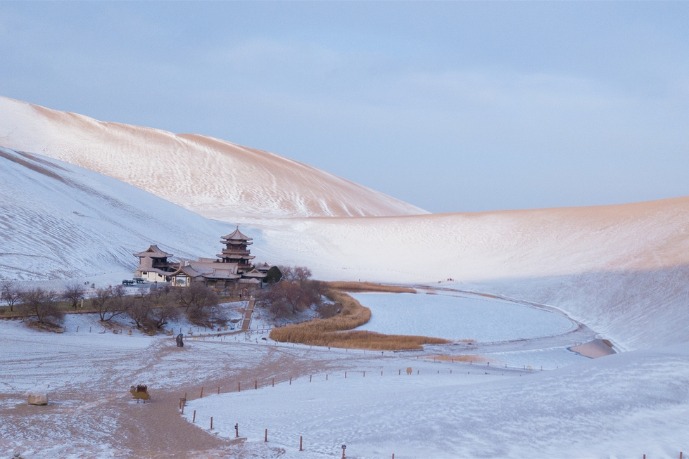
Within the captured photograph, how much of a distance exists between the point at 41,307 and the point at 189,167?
8916 cm

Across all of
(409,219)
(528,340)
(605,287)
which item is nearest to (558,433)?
(528,340)

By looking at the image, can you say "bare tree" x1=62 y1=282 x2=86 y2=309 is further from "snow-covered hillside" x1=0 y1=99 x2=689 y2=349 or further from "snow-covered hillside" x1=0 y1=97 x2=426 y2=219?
"snow-covered hillside" x1=0 y1=97 x2=426 y2=219

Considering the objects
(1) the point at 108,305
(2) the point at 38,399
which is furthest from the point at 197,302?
(2) the point at 38,399

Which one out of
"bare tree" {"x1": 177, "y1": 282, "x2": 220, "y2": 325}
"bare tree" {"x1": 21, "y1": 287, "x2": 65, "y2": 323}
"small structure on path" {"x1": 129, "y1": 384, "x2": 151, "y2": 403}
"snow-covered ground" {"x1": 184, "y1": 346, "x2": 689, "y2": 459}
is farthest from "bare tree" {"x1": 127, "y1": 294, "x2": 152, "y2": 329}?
"small structure on path" {"x1": 129, "y1": 384, "x2": 151, "y2": 403}

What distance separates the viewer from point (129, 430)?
1672 centimetres

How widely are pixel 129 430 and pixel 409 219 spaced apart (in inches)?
2702

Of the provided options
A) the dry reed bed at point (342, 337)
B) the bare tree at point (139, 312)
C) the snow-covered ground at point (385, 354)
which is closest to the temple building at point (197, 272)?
the snow-covered ground at point (385, 354)

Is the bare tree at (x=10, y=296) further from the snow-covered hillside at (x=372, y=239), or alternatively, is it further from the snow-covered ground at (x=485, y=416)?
the snow-covered ground at (x=485, y=416)

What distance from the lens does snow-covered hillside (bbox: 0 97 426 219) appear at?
108m

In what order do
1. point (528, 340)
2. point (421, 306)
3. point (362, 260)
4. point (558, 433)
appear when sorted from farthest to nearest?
1. point (362, 260)
2. point (421, 306)
3. point (528, 340)
4. point (558, 433)

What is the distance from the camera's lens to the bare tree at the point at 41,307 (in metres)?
29.3

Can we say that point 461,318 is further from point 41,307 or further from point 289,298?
point 41,307

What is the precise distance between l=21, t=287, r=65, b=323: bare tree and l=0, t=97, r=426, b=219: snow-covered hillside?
6446cm

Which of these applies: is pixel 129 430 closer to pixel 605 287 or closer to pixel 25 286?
pixel 25 286
